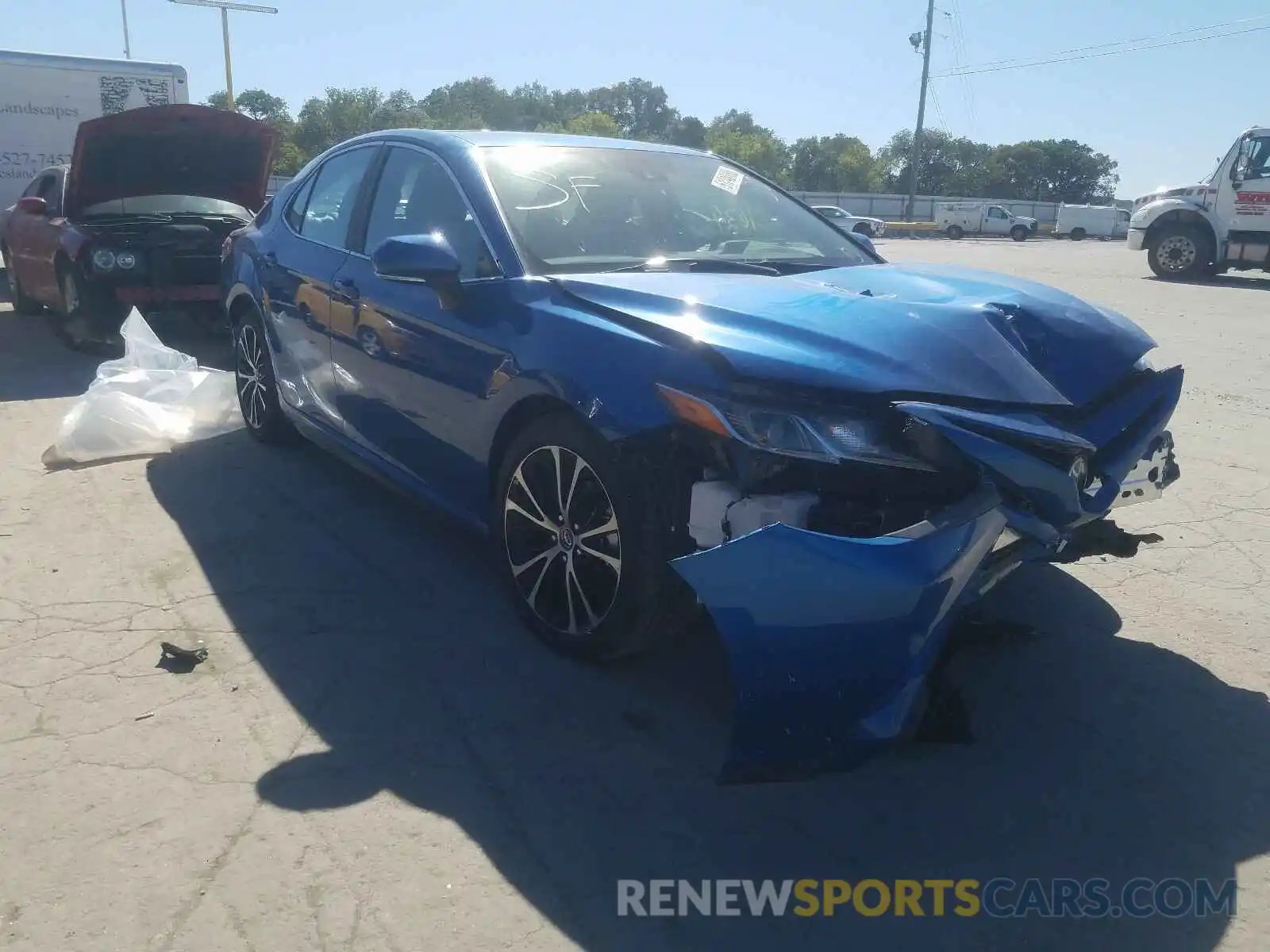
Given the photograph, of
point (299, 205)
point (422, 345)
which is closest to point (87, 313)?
point (299, 205)

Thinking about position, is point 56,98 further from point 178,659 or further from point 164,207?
point 178,659

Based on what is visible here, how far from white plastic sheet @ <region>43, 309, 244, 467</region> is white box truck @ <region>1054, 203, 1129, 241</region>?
58347mm

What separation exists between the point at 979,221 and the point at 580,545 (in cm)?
5315

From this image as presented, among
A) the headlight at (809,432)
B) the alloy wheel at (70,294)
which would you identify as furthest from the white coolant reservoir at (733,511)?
the alloy wheel at (70,294)

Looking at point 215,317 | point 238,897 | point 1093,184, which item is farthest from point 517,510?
point 1093,184

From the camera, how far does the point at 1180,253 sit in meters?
18.8

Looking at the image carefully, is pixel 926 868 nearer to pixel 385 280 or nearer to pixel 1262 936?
pixel 1262 936

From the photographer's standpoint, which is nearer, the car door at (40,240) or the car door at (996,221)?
the car door at (40,240)

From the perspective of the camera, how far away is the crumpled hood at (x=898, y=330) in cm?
264

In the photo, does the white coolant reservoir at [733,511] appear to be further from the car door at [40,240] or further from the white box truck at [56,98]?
the white box truck at [56,98]

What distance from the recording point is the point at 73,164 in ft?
28.7

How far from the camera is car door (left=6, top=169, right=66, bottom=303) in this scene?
9094mm

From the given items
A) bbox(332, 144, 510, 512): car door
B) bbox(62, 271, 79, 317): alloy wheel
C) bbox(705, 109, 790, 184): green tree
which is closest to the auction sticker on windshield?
bbox(332, 144, 510, 512): car door

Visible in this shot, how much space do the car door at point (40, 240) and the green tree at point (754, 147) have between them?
228ft
